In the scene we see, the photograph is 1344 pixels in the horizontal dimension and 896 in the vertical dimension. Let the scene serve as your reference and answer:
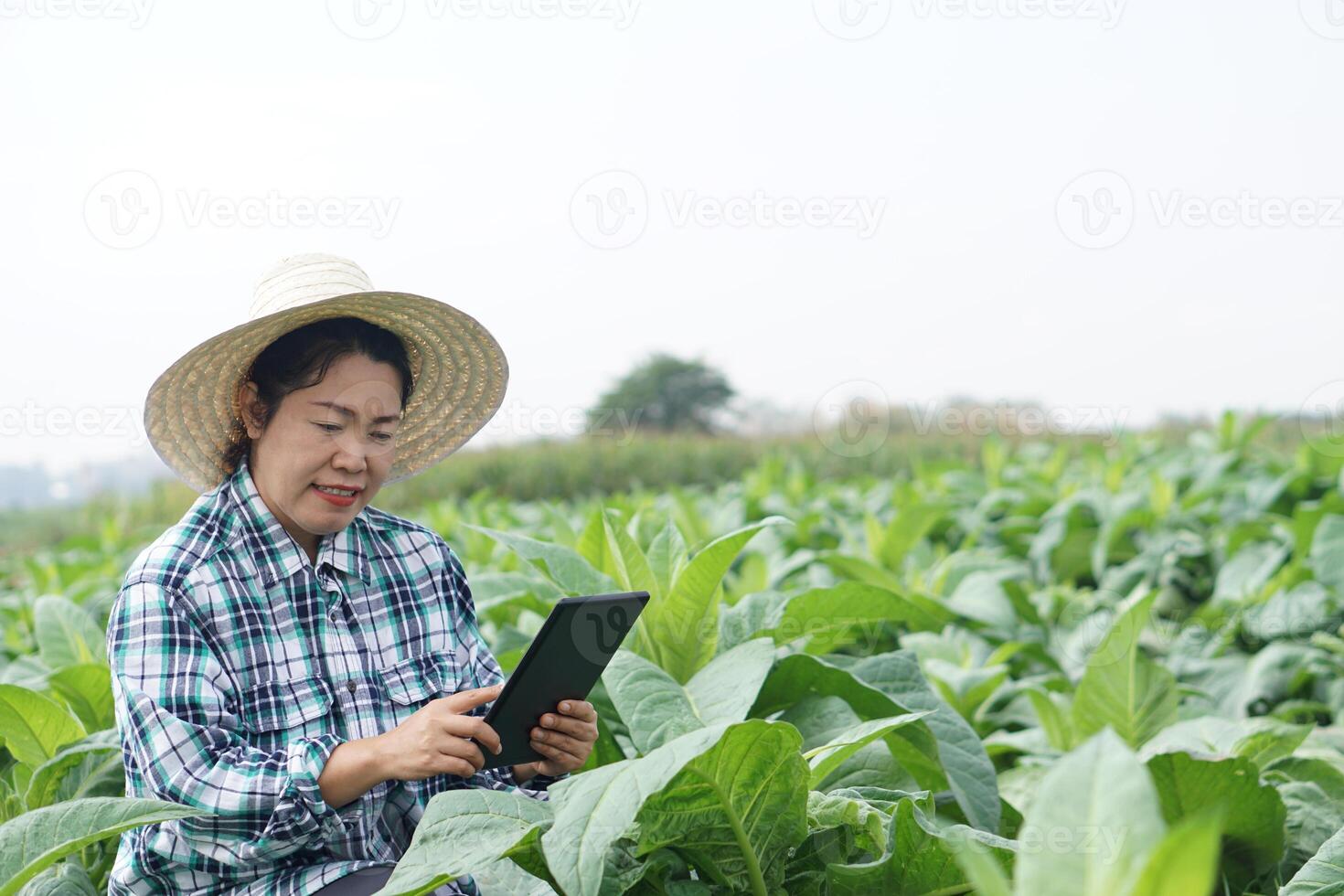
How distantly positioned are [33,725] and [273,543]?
71 centimetres

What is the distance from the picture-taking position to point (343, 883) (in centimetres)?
192

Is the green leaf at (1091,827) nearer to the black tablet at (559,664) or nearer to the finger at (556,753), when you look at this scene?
the black tablet at (559,664)

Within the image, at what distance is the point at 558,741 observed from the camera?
2.06 metres

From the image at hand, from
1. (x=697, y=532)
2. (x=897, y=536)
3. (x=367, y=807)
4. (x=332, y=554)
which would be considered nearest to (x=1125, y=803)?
(x=367, y=807)

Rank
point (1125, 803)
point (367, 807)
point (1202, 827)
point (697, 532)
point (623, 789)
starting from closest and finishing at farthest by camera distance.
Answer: point (1202, 827)
point (1125, 803)
point (623, 789)
point (367, 807)
point (697, 532)

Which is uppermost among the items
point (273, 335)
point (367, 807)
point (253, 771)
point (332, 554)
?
point (273, 335)

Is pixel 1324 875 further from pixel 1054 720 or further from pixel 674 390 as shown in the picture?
pixel 674 390

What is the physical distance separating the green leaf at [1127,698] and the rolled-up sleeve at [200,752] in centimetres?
170

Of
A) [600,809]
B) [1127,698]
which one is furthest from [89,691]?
[1127,698]

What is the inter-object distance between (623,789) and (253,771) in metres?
0.68

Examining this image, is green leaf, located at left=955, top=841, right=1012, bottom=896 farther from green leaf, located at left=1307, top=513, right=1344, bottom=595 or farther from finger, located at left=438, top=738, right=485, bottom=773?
green leaf, located at left=1307, top=513, right=1344, bottom=595

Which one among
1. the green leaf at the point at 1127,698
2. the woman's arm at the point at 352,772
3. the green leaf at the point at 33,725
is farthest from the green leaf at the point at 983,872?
the green leaf at the point at 33,725

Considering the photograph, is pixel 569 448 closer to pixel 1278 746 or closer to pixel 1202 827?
pixel 1278 746

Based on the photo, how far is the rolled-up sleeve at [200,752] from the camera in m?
1.84
